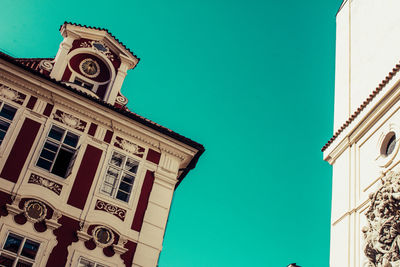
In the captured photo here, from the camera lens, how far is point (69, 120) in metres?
21.7

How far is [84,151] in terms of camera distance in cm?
2130

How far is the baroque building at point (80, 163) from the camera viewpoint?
62.2 feet

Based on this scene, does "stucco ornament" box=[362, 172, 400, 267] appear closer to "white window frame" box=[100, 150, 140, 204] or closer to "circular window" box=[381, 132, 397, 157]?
"circular window" box=[381, 132, 397, 157]

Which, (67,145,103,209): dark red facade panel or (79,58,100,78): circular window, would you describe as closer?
(67,145,103,209): dark red facade panel

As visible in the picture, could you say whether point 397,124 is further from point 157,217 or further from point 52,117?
point 52,117

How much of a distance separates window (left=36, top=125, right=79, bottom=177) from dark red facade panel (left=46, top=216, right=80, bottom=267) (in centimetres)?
195

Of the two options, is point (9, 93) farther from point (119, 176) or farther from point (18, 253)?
point (18, 253)

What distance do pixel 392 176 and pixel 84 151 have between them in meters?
11.3

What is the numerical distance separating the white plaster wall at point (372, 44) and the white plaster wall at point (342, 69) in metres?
0.47

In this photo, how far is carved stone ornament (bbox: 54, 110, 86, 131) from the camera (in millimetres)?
21531

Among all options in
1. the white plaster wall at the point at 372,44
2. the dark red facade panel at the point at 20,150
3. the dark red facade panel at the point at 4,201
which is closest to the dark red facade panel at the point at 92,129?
the dark red facade panel at the point at 20,150

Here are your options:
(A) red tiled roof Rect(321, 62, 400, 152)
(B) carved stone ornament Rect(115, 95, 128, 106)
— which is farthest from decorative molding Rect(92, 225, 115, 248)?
(A) red tiled roof Rect(321, 62, 400, 152)

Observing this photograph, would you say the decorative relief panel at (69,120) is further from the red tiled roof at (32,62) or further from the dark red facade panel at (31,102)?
the red tiled roof at (32,62)

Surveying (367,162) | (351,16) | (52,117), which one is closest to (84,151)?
(52,117)
